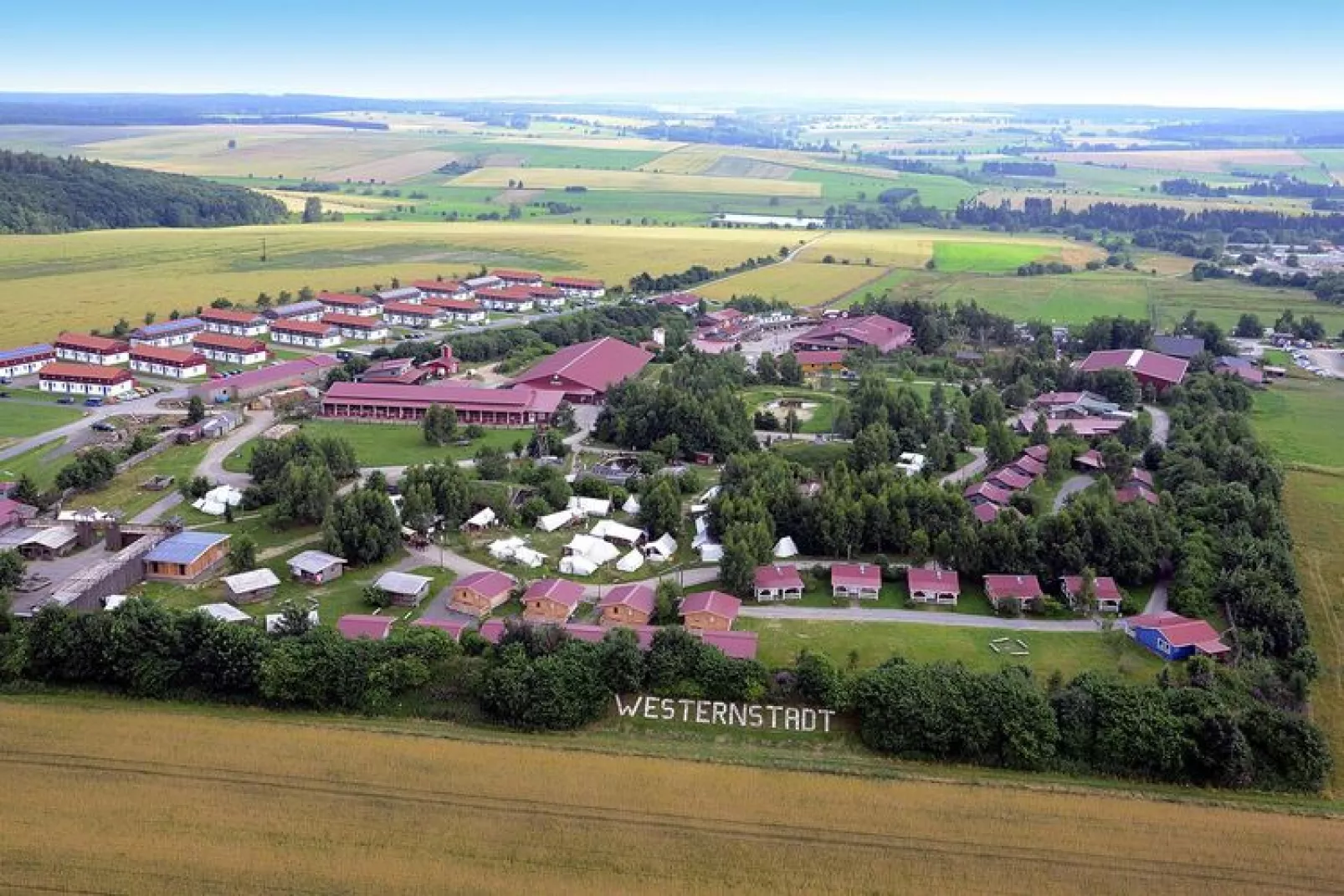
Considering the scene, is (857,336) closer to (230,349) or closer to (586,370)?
(586,370)

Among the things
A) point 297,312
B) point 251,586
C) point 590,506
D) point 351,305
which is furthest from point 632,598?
point 351,305

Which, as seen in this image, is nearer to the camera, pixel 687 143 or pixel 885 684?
pixel 885 684

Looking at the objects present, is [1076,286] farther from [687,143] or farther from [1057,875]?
[687,143]

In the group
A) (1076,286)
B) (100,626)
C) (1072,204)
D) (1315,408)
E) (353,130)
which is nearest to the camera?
(100,626)

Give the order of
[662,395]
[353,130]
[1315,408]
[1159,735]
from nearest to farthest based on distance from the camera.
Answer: [1159,735]
[662,395]
[1315,408]
[353,130]

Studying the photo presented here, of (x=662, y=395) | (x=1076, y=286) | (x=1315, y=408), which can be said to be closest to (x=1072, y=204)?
(x=1076, y=286)

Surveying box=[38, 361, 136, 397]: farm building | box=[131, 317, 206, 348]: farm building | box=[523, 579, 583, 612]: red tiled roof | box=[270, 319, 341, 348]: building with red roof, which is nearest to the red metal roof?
box=[270, 319, 341, 348]: building with red roof

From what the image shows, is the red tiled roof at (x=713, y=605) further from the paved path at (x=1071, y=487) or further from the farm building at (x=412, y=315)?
the farm building at (x=412, y=315)
